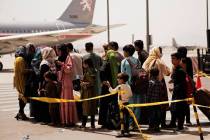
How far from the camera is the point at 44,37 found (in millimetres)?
39406

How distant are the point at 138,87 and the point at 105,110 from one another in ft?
2.92

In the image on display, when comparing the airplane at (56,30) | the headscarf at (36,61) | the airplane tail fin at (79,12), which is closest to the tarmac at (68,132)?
the headscarf at (36,61)

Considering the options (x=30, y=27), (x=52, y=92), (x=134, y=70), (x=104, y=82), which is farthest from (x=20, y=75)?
(x=30, y=27)

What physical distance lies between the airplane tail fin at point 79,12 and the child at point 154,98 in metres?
43.5

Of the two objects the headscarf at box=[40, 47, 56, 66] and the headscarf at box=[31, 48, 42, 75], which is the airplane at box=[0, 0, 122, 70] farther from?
the headscarf at box=[40, 47, 56, 66]

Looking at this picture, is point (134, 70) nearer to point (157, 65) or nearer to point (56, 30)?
point (157, 65)

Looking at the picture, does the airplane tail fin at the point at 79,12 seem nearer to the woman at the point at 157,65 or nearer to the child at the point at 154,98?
the woman at the point at 157,65

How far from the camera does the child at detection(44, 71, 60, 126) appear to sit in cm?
1075

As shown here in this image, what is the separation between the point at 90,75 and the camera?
10.2 meters

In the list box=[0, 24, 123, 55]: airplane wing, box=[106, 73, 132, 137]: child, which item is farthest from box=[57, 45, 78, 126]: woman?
box=[0, 24, 123, 55]: airplane wing

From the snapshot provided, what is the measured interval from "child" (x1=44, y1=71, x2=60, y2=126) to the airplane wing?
1032 inches

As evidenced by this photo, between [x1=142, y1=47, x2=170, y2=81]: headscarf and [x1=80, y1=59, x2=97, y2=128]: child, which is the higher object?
[x1=142, y1=47, x2=170, y2=81]: headscarf

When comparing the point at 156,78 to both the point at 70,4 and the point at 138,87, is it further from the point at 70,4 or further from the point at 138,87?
the point at 70,4

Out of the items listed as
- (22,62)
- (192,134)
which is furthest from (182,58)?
(22,62)
